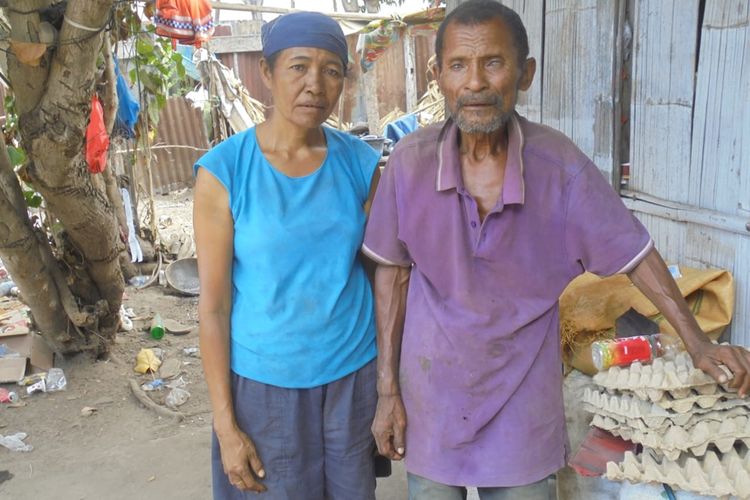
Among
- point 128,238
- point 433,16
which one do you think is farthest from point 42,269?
point 433,16

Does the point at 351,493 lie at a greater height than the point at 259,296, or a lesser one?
lesser

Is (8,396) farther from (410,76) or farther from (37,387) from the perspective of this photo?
(410,76)

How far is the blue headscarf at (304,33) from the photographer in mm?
1719

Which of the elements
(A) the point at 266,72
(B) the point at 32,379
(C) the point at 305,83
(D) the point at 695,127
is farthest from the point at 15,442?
(D) the point at 695,127

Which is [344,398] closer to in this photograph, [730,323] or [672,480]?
[672,480]

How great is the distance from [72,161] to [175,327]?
2.28 meters

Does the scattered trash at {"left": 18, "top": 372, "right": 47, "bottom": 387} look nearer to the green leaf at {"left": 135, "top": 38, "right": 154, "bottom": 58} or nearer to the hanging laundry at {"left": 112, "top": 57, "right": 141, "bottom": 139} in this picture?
the hanging laundry at {"left": 112, "top": 57, "right": 141, "bottom": 139}

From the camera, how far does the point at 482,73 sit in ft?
5.29

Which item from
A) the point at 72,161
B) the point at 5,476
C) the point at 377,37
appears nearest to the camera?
the point at 5,476

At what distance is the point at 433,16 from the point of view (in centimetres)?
838

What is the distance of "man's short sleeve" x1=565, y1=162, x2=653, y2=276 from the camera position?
159cm

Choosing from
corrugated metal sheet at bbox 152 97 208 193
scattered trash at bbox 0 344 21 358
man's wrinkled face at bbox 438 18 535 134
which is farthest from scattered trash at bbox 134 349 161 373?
corrugated metal sheet at bbox 152 97 208 193

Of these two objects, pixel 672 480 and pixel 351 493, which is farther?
pixel 351 493

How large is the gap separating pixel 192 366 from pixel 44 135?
7.00 ft
